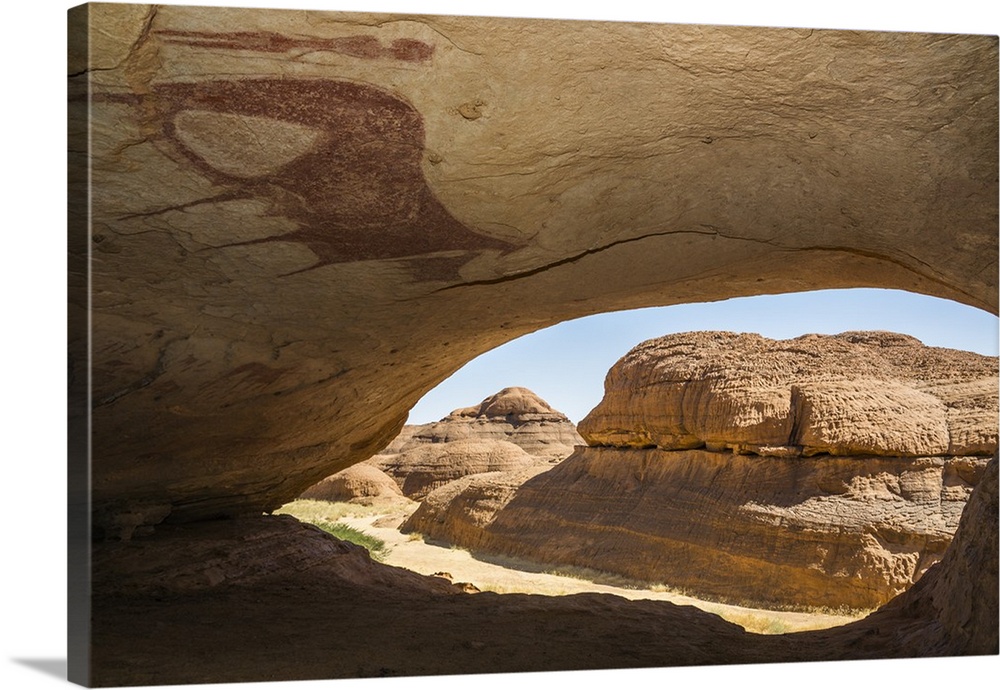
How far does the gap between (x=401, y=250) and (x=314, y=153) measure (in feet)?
2.76

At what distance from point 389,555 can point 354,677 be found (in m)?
12.1

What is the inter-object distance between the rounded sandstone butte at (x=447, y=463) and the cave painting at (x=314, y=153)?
836 inches

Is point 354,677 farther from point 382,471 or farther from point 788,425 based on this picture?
point 382,471

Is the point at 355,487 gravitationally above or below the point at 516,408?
below

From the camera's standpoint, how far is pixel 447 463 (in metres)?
27.0

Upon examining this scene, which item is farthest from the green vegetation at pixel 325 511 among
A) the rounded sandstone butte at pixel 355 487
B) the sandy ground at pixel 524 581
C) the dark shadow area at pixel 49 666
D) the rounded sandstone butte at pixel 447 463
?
the dark shadow area at pixel 49 666

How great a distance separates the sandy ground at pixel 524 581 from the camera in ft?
38.5

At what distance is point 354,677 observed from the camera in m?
4.82

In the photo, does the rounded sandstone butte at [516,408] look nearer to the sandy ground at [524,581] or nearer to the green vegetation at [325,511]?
the green vegetation at [325,511]

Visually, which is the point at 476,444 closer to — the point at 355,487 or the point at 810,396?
the point at 355,487

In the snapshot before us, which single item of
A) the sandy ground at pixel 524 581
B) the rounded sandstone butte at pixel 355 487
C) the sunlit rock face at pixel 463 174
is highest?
the sunlit rock face at pixel 463 174

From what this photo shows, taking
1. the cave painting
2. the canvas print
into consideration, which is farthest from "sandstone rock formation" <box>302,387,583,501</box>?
the cave painting

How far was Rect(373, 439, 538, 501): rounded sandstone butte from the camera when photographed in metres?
26.0

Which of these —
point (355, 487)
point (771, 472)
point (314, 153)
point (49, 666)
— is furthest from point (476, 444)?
point (314, 153)
